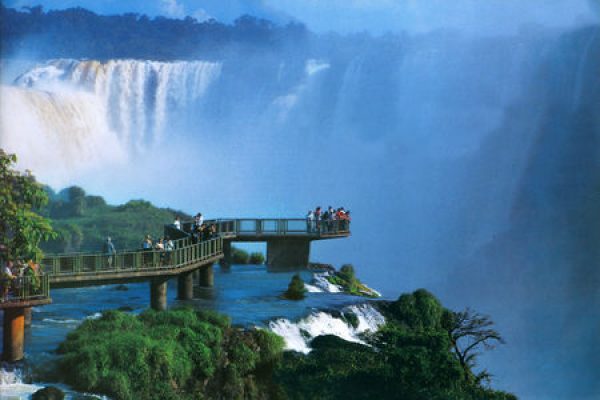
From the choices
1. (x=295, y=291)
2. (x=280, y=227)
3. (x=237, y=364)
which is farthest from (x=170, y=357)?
(x=280, y=227)

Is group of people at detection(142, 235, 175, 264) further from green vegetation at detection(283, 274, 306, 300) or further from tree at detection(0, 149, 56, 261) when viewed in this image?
green vegetation at detection(283, 274, 306, 300)

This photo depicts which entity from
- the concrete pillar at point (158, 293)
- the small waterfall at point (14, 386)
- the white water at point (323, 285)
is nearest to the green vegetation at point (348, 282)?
the white water at point (323, 285)

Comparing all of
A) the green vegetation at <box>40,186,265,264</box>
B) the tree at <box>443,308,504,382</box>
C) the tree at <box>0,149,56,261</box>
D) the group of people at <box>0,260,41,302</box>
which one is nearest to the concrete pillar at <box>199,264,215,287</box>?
the tree at <box>443,308,504,382</box>

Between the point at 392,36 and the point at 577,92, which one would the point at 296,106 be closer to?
the point at 392,36

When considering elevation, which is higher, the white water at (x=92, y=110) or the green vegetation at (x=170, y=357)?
the white water at (x=92, y=110)

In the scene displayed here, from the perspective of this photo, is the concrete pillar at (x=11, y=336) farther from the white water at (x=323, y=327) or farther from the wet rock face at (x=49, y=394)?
the white water at (x=323, y=327)
